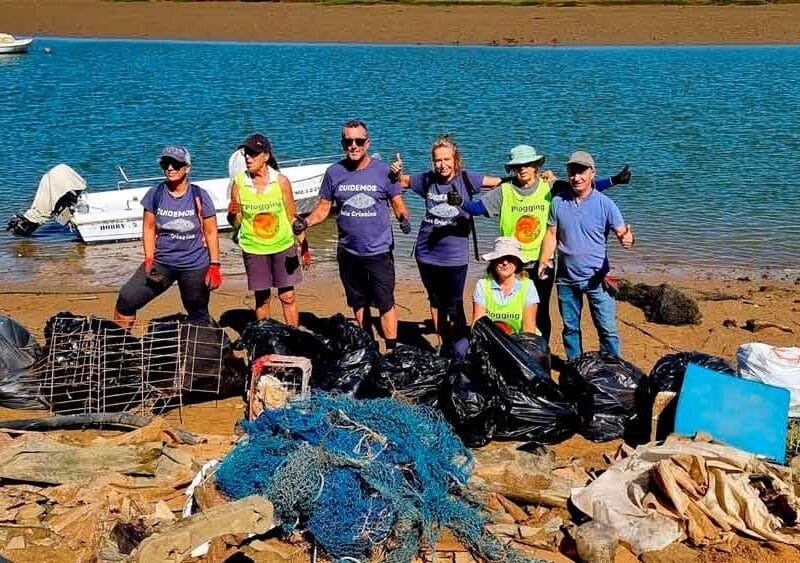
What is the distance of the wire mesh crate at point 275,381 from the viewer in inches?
259

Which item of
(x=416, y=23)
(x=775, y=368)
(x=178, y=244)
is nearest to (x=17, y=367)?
(x=178, y=244)

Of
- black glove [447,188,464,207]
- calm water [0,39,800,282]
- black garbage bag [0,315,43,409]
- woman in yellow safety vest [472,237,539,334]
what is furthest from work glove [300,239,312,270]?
calm water [0,39,800,282]

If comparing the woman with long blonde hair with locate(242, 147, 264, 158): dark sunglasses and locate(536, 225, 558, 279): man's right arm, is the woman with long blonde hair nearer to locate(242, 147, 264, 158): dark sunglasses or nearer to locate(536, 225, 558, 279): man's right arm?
locate(536, 225, 558, 279): man's right arm

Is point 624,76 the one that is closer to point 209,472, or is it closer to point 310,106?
point 310,106

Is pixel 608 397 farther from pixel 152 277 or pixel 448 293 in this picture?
pixel 152 277

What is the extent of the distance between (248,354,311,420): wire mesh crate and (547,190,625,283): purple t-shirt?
6.44 ft

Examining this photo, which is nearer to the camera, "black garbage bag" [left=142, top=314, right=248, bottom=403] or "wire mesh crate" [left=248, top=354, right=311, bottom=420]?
"wire mesh crate" [left=248, top=354, right=311, bottom=420]

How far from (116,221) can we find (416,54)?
2369 centimetres

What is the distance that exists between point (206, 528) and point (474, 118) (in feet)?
61.6

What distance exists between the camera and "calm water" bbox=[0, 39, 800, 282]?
13453mm

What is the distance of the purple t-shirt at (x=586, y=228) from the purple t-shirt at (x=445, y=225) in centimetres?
68

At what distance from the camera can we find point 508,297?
6895 millimetres

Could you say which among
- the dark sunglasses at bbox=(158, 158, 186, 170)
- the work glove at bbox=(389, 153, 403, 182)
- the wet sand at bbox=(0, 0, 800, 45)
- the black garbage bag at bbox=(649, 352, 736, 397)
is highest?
the wet sand at bbox=(0, 0, 800, 45)

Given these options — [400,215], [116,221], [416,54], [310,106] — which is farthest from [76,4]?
[400,215]
